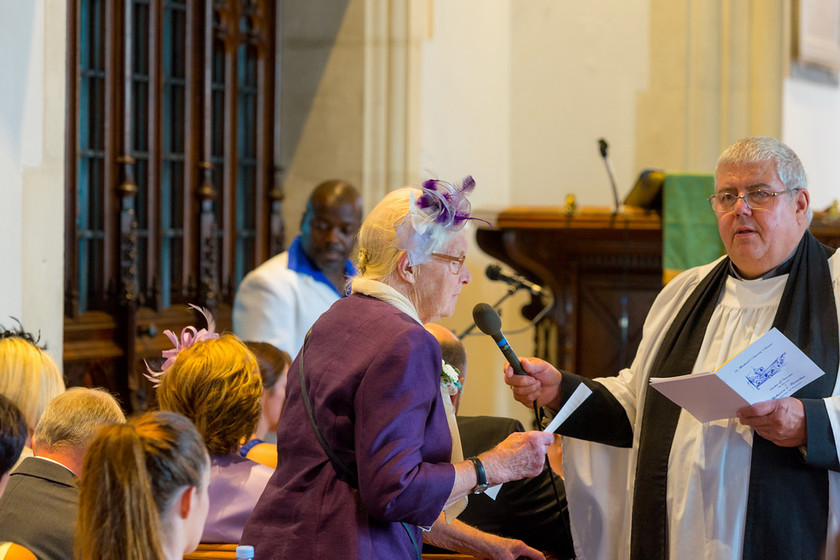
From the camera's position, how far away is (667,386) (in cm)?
259

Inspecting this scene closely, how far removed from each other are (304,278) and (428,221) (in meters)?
2.36

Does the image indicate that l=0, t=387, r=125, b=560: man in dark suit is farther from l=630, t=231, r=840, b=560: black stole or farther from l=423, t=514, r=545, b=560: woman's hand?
l=630, t=231, r=840, b=560: black stole

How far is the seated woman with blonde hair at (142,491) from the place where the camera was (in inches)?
70.4

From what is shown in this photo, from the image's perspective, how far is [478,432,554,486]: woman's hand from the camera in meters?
2.29

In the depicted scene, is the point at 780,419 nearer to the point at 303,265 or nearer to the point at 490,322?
the point at 490,322

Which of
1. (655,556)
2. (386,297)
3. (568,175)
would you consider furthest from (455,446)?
(568,175)

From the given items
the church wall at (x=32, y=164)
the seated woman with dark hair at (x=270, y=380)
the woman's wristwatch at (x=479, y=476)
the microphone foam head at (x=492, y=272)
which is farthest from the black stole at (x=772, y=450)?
the church wall at (x=32, y=164)

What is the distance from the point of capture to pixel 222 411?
2742mm

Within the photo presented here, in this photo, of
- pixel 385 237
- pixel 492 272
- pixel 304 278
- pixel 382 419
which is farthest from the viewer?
pixel 492 272

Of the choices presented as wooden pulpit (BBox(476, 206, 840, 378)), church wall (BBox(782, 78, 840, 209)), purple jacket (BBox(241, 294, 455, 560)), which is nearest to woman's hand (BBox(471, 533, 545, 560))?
purple jacket (BBox(241, 294, 455, 560))

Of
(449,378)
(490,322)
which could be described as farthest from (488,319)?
(449,378)

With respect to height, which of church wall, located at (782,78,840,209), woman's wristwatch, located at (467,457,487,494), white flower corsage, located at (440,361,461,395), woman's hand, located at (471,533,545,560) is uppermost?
church wall, located at (782,78,840,209)

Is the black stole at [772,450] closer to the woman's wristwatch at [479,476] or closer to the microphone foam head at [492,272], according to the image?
the woman's wristwatch at [479,476]

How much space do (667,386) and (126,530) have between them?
4.47 feet
